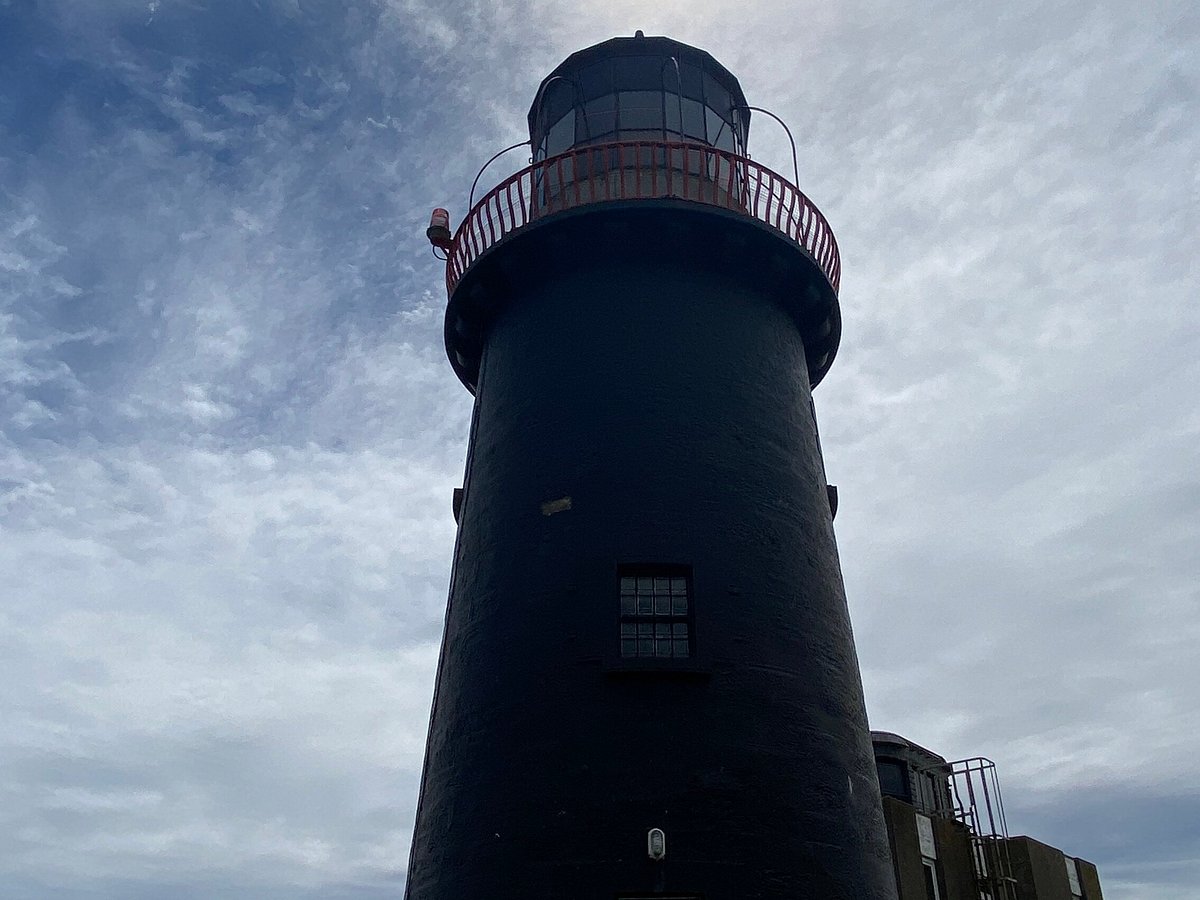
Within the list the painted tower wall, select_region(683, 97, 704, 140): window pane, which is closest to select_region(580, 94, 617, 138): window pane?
select_region(683, 97, 704, 140): window pane

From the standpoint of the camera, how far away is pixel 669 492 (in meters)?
12.7

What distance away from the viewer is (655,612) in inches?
473

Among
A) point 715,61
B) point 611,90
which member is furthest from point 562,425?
point 715,61

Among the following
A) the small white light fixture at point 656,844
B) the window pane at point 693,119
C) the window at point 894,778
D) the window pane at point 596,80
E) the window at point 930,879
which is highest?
the window pane at point 596,80

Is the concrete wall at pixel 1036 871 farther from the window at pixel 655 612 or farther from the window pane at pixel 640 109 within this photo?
the window pane at pixel 640 109

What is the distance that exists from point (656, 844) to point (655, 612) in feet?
8.46

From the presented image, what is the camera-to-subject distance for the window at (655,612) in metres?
11.8

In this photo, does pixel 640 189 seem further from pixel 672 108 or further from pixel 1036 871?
pixel 1036 871

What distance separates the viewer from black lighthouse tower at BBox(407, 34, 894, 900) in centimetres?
1081

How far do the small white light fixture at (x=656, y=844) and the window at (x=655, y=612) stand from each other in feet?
6.31

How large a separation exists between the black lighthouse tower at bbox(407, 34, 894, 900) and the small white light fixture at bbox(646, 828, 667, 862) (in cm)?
2

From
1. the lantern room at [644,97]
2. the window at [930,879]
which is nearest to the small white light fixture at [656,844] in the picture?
the lantern room at [644,97]

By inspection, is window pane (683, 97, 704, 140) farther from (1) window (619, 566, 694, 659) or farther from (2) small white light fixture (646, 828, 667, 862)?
(2) small white light fixture (646, 828, 667, 862)

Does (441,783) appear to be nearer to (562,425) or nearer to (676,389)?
(562,425)
